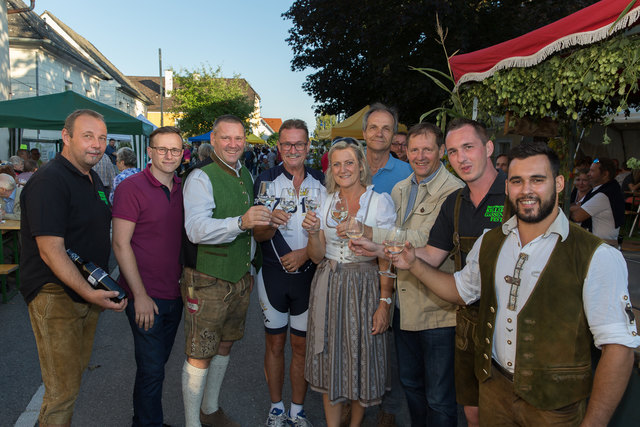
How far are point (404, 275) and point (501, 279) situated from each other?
864 millimetres

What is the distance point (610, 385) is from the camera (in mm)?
1661

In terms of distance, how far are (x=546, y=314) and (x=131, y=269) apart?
2.39 meters

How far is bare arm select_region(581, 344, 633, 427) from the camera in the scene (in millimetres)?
1650

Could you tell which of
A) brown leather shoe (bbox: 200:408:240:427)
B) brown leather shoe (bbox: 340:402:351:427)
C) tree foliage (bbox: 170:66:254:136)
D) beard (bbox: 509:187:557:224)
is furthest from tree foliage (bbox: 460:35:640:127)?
tree foliage (bbox: 170:66:254:136)

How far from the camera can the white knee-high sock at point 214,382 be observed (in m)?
3.26

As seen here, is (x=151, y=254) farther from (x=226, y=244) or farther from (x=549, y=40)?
(x=549, y=40)

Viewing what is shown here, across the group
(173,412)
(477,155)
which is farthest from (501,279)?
(173,412)

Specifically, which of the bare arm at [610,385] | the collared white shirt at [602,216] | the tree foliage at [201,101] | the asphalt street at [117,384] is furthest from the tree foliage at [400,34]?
the tree foliage at [201,101]

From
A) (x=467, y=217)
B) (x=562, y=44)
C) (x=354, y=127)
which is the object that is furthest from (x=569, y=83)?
(x=354, y=127)

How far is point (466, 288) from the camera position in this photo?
2344 mm

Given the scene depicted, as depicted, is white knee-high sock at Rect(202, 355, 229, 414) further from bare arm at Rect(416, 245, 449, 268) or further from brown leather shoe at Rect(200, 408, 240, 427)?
bare arm at Rect(416, 245, 449, 268)

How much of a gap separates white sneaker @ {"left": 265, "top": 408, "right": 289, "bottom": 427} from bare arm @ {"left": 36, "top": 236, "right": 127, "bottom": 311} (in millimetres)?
1592

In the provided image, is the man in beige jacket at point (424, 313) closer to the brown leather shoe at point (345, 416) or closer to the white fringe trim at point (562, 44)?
the brown leather shoe at point (345, 416)

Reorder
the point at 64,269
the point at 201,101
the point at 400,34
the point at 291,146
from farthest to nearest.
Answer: the point at 201,101
the point at 400,34
the point at 291,146
the point at 64,269
